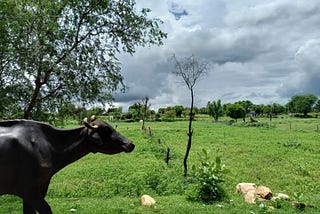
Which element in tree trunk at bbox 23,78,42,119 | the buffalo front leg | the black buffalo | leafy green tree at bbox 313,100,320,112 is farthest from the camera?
leafy green tree at bbox 313,100,320,112

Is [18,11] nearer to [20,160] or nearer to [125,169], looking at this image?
[20,160]

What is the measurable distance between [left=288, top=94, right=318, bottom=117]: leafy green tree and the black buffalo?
94.1 m

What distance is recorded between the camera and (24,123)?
447 centimetres

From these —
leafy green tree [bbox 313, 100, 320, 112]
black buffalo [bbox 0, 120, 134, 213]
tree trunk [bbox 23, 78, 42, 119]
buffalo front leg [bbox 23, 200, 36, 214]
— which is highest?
leafy green tree [bbox 313, 100, 320, 112]

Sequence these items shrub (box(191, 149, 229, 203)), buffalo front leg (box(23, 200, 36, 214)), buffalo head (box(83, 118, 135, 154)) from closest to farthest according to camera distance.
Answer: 1. buffalo front leg (box(23, 200, 36, 214))
2. buffalo head (box(83, 118, 135, 154))
3. shrub (box(191, 149, 229, 203))

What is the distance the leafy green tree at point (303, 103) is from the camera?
92.4 metres

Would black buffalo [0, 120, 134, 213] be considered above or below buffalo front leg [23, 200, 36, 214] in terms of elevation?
above

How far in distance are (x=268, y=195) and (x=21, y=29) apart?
8.23m

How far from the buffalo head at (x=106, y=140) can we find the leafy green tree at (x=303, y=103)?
9390 cm

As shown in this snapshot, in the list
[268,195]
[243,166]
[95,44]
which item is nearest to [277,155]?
[243,166]

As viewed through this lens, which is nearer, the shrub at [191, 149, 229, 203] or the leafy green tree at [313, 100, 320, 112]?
the shrub at [191, 149, 229, 203]

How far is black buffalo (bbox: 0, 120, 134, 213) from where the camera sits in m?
4.12

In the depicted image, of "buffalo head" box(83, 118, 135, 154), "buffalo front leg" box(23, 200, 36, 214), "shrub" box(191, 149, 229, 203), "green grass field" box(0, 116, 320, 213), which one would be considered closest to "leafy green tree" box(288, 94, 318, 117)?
"green grass field" box(0, 116, 320, 213)

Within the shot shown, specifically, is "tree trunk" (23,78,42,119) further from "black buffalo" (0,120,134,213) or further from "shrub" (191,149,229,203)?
"shrub" (191,149,229,203)
